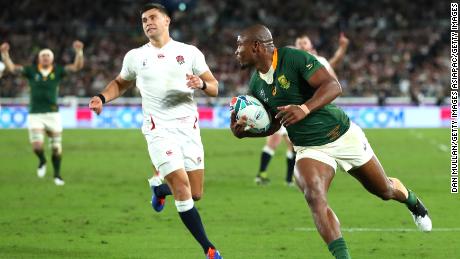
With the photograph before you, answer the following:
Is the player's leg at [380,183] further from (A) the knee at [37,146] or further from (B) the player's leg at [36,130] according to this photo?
(A) the knee at [37,146]

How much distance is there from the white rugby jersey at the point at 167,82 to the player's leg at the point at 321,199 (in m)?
1.79

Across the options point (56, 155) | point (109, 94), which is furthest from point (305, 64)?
point (56, 155)

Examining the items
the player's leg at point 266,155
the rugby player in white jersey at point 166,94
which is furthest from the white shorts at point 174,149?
the player's leg at point 266,155

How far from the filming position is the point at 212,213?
13062 millimetres

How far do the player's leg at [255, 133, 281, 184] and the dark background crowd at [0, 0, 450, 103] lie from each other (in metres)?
21.4

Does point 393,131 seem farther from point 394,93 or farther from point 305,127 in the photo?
point 305,127

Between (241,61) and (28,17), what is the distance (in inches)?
1590

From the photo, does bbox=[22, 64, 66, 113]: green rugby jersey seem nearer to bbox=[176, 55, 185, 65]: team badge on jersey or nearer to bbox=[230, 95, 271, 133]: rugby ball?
bbox=[176, 55, 185, 65]: team badge on jersey

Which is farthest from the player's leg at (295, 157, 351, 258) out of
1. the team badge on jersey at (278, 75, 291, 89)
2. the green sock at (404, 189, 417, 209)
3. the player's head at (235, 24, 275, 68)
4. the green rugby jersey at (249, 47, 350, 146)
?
the green sock at (404, 189, 417, 209)

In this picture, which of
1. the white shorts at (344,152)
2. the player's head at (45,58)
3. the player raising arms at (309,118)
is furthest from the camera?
the player's head at (45,58)

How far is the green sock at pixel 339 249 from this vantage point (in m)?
7.39

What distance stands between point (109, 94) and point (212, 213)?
13.0ft

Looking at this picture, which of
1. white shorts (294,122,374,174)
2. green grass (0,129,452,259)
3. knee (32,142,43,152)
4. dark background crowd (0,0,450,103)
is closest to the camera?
white shorts (294,122,374,174)

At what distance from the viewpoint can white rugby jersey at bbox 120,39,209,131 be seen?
9.40 metres
